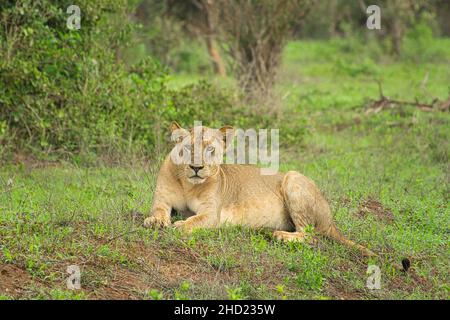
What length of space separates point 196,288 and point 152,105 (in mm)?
5723

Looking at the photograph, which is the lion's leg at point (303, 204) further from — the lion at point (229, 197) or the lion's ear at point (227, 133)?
the lion's ear at point (227, 133)

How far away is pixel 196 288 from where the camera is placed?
19.1 ft

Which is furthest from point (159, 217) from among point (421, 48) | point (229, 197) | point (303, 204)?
point (421, 48)

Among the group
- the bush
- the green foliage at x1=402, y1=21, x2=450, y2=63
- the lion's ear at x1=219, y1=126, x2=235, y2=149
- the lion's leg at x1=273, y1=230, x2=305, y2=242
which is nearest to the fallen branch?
the bush

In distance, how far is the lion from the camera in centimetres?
710

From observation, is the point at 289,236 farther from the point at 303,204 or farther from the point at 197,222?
the point at 197,222

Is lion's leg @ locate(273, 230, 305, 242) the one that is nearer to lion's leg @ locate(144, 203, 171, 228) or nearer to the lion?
the lion

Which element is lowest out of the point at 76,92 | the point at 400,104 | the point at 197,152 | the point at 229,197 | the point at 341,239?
the point at 341,239

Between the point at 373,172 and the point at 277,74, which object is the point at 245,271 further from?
the point at 277,74

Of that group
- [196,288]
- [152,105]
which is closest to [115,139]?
[152,105]

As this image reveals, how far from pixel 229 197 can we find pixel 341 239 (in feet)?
3.52

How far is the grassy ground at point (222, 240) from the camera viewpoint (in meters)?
5.89

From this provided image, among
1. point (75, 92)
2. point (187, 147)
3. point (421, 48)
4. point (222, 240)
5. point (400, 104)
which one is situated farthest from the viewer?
point (421, 48)

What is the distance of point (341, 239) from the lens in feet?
23.5
